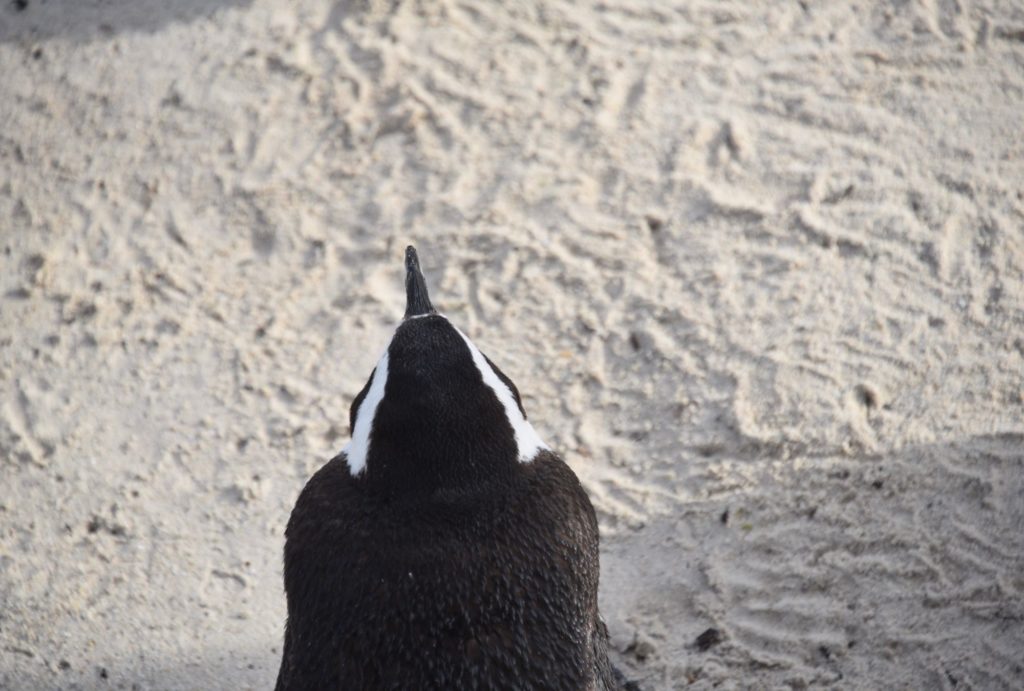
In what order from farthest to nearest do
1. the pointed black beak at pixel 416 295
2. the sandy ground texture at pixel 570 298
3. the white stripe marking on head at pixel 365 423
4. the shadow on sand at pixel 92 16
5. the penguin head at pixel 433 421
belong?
the shadow on sand at pixel 92 16
the sandy ground texture at pixel 570 298
the pointed black beak at pixel 416 295
the white stripe marking on head at pixel 365 423
the penguin head at pixel 433 421

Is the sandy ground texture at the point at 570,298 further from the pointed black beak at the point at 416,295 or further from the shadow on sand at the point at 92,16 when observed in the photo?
the pointed black beak at the point at 416,295

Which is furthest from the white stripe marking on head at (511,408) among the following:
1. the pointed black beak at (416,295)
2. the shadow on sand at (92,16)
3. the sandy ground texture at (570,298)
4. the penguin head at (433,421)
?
the shadow on sand at (92,16)

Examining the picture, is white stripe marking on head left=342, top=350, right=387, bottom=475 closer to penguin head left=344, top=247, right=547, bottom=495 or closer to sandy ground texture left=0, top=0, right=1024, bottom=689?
penguin head left=344, top=247, right=547, bottom=495

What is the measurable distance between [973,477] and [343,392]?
209 cm

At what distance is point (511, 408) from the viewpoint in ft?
8.70

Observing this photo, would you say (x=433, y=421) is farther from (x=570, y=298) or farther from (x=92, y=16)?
(x=92, y=16)

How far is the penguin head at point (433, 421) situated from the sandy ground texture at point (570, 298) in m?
0.99

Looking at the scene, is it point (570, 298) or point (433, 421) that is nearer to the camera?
point (433, 421)

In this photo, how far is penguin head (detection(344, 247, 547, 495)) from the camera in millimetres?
2432

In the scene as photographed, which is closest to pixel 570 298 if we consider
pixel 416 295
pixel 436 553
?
pixel 416 295

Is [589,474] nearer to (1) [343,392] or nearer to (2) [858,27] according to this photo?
(1) [343,392]

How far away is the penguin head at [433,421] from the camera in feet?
7.98

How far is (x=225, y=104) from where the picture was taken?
436 centimetres

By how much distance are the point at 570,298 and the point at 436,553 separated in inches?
64.4
